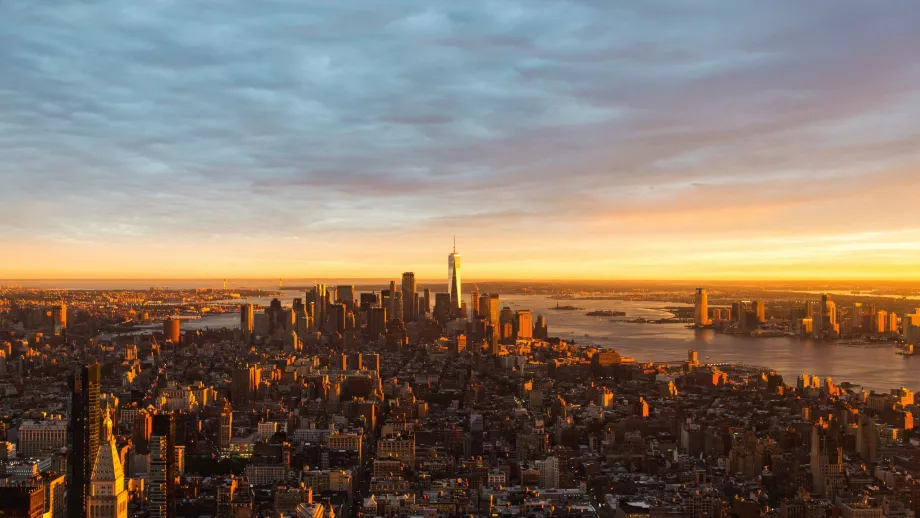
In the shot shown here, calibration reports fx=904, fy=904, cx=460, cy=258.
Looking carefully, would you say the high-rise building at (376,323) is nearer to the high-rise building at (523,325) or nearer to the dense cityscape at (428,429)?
the dense cityscape at (428,429)

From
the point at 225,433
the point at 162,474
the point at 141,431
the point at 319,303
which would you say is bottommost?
the point at 225,433

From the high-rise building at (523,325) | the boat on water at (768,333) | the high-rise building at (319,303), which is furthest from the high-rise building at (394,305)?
the boat on water at (768,333)

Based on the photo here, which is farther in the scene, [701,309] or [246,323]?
[701,309]

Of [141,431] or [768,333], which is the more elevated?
[768,333]

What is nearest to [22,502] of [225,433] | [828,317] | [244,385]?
[225,433]

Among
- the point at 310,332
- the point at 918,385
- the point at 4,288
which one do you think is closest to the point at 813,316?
the point at 918,385

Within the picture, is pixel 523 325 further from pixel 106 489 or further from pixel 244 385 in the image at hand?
pixel 106 489

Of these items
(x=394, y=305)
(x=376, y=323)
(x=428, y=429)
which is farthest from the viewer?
(x=394, y=305)
